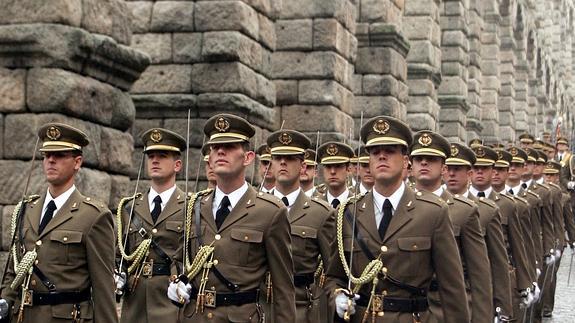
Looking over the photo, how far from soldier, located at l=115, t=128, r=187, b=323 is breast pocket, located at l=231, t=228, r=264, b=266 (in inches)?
52.5

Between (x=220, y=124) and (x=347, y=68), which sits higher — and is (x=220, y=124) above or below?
below

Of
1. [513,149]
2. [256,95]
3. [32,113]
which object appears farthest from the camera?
[513,149]

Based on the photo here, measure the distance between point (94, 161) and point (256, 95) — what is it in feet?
11.8

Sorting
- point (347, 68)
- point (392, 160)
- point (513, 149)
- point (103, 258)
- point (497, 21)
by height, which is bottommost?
point (103, 258)

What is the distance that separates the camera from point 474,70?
1058 inches

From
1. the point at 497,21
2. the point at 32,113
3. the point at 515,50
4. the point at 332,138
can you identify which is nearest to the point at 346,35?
the point at 332,138

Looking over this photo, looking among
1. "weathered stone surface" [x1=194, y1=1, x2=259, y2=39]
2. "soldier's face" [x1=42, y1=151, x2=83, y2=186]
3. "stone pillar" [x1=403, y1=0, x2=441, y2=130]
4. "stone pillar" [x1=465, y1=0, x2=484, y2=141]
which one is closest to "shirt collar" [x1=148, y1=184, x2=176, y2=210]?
"soldier's face" [x1=42, y1=151, x2=83, y2=186]

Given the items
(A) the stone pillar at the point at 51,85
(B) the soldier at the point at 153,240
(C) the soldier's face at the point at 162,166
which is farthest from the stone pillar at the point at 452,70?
(B) the soldier at the point at 153,240

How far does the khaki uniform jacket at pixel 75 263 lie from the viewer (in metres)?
5.46

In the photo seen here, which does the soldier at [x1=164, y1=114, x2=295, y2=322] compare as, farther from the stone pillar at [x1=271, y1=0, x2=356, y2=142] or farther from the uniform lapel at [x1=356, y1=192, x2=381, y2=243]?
the stone pillar at [x1=271, y1=0, x2=356, y2=142]

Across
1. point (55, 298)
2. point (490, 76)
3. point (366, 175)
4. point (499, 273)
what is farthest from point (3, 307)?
point (490, 76)

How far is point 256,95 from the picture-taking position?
11.2 meters

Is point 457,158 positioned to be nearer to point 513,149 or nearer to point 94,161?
point 94,161

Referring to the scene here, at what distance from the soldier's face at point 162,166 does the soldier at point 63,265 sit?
1.68 meters
